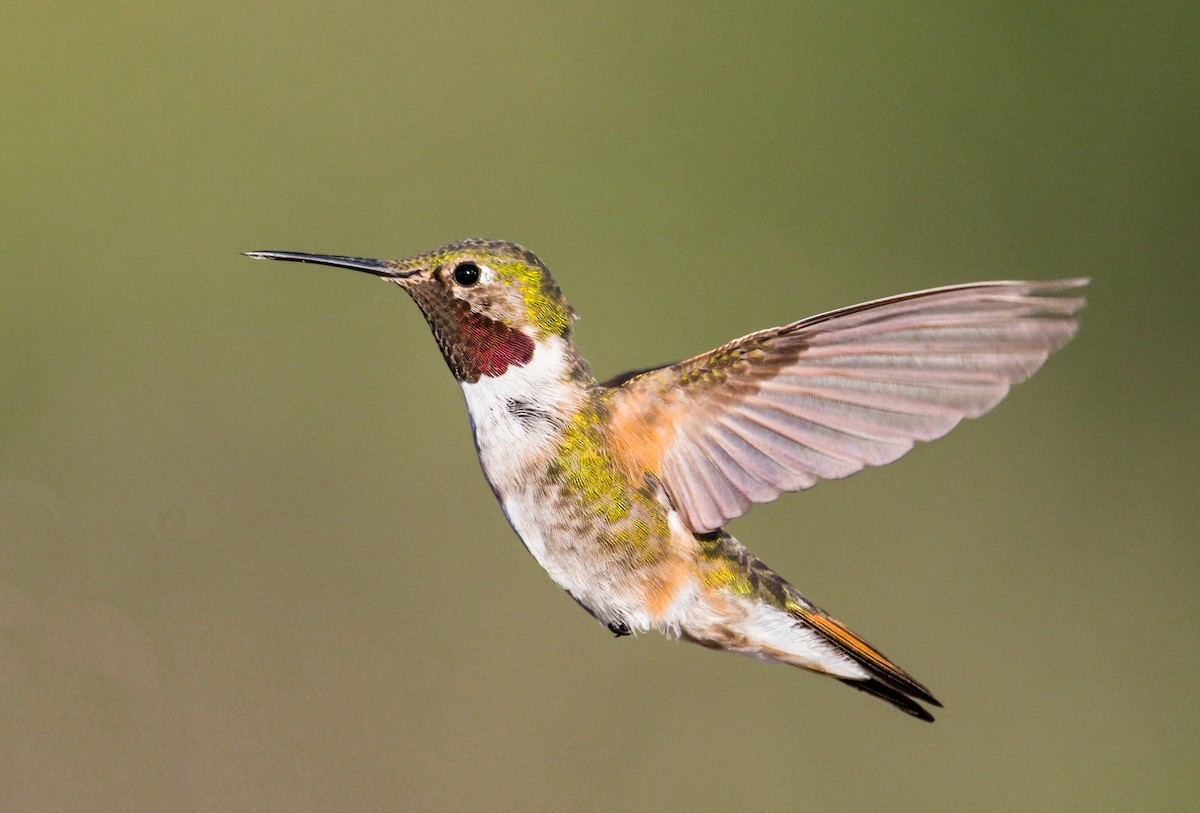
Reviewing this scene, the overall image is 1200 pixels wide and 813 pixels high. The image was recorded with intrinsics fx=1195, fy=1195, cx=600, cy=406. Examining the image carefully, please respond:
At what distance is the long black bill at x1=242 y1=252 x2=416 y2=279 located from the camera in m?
1.04

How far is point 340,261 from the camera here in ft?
3.45

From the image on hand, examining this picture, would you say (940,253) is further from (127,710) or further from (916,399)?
(916,399)

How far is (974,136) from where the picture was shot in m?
4.65

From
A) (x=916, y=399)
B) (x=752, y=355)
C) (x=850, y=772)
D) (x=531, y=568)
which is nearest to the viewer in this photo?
(x=916, y=399)

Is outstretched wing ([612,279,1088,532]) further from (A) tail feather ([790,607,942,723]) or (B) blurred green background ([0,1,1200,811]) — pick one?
(B) blurred green background ([0,1,1200,811])


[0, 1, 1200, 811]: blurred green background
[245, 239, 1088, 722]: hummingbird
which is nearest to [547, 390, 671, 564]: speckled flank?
[245, 239, 1088, 722]: hummingbird

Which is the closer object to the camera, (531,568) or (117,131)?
(531,568)

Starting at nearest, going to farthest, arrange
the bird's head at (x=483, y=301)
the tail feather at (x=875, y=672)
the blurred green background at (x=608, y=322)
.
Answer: the bird's head at (x=483, y=301), the tail feather at (x=875, y=672), the blurred green background at (x=608, y=322)

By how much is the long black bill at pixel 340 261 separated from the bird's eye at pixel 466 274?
0.05 m

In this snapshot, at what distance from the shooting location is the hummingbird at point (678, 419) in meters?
1.13

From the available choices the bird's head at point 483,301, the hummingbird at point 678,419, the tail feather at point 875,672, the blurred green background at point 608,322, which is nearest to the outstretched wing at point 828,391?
the hummingbird at point 678,419

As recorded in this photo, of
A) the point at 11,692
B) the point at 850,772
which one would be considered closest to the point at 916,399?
the point at 850,772

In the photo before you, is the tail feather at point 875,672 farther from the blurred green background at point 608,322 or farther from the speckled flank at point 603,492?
the blurred green background at point 608,322

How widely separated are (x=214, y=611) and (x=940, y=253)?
2.85 meters
